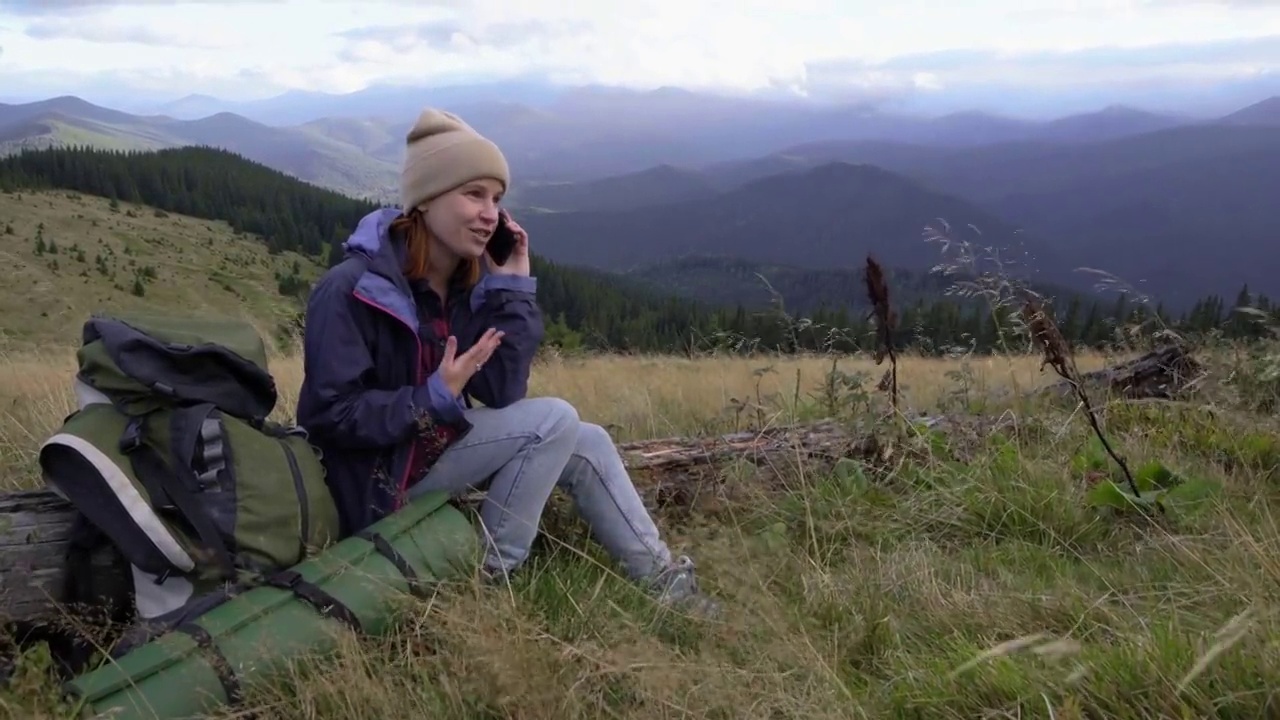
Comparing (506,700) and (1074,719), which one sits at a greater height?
(1074,719)

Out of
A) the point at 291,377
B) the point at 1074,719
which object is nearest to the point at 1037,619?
the point at 1074,719

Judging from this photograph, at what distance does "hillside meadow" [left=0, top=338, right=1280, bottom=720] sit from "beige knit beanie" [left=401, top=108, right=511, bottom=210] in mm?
1312

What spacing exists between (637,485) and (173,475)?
5.88 ft

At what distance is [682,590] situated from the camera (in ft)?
9.03

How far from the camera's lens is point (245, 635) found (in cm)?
218

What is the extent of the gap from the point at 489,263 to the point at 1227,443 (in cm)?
328

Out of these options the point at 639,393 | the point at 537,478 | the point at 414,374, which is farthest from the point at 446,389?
the point at 639,393

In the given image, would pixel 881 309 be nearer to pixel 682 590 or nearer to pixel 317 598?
pixel 682 590

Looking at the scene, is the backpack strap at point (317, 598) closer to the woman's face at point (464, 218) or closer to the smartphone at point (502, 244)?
the woman's face at point (464, 218)

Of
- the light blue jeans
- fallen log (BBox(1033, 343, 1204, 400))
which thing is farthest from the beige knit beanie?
fallen log (BBox(1033, 343, 1204, 400))

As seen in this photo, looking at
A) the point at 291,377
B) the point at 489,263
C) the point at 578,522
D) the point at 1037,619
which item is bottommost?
the point at 291,377

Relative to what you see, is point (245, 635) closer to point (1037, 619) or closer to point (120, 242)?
point (1037, 619)

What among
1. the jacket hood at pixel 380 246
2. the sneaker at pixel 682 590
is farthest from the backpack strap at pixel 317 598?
the jacket hood at pixel 380 246

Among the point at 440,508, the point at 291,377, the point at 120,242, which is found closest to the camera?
the point at 440,508
